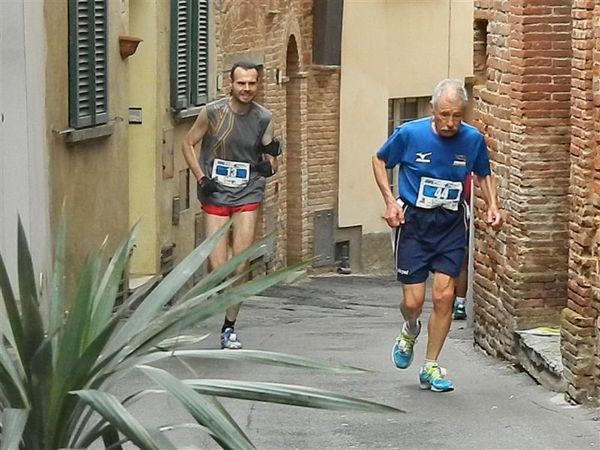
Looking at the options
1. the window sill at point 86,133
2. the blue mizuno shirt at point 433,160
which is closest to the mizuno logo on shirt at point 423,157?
the blue mizuno shirt at point 433,160

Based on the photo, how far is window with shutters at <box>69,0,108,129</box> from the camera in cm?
1474

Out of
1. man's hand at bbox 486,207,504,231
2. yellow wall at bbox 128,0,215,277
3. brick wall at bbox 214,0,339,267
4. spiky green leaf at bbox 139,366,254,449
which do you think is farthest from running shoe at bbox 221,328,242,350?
brick wall at bbox 214,0,339,267

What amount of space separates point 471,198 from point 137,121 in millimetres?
4256

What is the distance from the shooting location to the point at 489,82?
12.5m

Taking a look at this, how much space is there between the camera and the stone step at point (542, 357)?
10.7 m

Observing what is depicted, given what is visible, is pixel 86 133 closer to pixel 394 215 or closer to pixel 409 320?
pixel 409 320

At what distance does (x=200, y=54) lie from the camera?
63.3 ft

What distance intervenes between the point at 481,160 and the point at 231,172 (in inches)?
84.3

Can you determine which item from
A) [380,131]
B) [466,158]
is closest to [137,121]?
[466,158]

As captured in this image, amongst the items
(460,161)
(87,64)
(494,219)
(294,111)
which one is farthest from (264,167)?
(294,111)

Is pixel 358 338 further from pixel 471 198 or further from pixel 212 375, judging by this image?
pixel 212 375

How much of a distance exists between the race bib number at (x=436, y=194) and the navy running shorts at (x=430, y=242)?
41 millimetres

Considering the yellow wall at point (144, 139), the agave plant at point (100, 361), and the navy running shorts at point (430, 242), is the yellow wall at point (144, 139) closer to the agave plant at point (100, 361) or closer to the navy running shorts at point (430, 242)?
the navy running shorts at point (430, 242)

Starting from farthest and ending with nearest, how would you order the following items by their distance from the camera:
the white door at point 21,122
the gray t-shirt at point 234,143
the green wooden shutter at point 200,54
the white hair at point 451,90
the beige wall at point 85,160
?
the green wooden shutter at point 200,54
the beige wall at point 85,160
the white door at point 21,122
the gray t-shirt at point 234,143
the white hair at point 451,90
